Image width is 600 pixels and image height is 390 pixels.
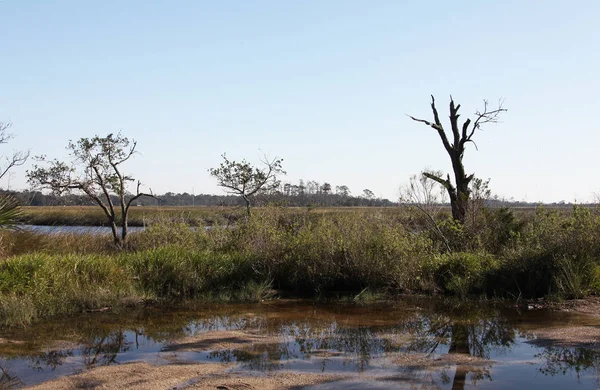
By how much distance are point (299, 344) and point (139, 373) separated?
113 inches

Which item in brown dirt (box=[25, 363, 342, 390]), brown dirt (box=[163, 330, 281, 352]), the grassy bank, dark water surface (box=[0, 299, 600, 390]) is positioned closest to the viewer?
brown dirt (box=[25, 363, 342, 390])

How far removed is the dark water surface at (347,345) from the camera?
7.98 metres

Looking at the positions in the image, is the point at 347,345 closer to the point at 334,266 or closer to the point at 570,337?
the point at 570,337

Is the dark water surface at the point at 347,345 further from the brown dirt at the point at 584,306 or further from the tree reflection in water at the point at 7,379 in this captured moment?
the brown dirt at the point at 584,306

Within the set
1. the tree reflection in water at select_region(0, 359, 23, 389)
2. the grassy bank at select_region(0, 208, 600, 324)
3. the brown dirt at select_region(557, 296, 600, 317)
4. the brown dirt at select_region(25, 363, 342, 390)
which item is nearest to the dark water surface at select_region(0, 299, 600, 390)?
the tree reflection in water at select_region(0, 359, 23, 389)

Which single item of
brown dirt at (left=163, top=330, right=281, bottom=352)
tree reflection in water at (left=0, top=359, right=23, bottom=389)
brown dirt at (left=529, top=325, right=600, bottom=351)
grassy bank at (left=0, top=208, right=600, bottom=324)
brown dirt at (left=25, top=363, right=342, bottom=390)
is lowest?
tree reflection in water at (left=0, top=359, right=23, bottom=389)

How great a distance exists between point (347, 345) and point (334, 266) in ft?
17.1

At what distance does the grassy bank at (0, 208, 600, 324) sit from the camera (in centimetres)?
1339

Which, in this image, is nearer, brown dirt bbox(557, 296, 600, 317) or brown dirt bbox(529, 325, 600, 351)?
brown dirt bbox(529, 325, 600, 351)

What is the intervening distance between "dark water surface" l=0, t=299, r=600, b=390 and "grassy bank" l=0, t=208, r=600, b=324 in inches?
49.1

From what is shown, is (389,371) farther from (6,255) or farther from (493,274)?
(6,255)

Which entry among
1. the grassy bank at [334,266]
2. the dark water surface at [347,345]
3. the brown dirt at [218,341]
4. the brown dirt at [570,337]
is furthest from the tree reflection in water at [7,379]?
the brown dirt at [570,337]

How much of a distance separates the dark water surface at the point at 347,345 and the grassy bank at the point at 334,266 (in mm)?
1247

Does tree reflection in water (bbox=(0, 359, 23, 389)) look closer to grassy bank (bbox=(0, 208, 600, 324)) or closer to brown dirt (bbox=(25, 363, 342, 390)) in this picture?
brown dirt (bbox=(25, 363, 342, 390))
